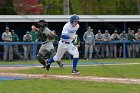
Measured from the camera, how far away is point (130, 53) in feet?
97.2

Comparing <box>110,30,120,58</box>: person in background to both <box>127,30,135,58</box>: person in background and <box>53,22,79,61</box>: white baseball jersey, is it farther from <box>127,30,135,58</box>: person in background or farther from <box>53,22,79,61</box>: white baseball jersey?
<box>53,22,79,61</box>: white baseball jersey

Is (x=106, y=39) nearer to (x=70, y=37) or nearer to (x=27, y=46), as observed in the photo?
(x=27, y=46)

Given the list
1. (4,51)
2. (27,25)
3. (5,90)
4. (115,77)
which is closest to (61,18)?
(27,25)

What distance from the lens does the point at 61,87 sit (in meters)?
12.3

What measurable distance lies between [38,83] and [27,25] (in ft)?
55.7

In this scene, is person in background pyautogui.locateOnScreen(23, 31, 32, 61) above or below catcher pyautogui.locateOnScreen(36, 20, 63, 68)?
below

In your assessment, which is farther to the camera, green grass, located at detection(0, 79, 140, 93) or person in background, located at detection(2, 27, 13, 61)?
person in background, located at detection(2, 27, 13, 61)

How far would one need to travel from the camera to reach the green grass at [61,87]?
38.0 feet

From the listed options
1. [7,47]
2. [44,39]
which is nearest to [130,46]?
[7,47]

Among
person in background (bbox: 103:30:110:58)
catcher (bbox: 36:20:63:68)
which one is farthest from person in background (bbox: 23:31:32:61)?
catcher (bbox: 36:20:63:68)

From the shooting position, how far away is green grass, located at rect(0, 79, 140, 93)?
11.6 m

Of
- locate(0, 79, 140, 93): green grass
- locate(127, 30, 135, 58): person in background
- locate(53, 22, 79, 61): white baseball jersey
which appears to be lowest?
locate(127, 30, 135, 58): person in background

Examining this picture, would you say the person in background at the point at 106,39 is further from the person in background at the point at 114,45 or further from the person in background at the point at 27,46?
the person in background at the point at 27,46

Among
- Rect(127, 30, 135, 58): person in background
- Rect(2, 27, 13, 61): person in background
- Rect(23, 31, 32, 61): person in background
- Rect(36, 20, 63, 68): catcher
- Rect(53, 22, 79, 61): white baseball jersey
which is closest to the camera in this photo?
Rect(53, 22, 79, 61): white baseball jersey
